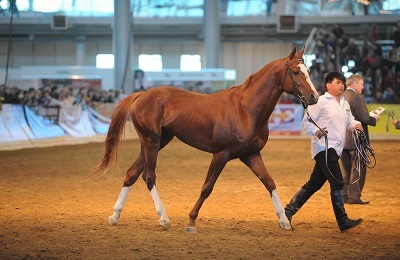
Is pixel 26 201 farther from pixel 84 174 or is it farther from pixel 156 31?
pixel 156 31

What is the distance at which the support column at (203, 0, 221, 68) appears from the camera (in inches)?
1711

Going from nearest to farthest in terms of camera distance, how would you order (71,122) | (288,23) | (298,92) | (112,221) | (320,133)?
(298,92), (320,133), (112,221), (71,122), (288,23)

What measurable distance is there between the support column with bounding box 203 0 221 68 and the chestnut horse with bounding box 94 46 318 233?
115 feet

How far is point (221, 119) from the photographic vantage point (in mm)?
8320

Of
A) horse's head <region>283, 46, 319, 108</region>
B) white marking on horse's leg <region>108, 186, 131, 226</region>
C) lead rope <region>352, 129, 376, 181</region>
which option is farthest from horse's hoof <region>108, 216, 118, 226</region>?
lead rope <region>352, 129, 376, 181</region>

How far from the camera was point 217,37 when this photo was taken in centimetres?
4400

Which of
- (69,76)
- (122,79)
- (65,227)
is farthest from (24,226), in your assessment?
(122,79)

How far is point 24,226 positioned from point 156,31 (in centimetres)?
4126

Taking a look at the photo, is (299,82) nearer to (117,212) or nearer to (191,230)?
(191,230)

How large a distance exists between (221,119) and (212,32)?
118ft

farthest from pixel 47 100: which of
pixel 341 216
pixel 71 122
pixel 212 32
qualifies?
pixel 212 32

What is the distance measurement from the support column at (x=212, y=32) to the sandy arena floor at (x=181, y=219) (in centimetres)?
2777

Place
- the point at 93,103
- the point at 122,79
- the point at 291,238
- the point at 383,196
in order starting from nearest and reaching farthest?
the point at 291,238
the point at 383,196
the point at 93,103
the point at 122,79

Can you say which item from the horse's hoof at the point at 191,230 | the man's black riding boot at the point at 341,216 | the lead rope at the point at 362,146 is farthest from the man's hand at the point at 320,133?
the horse's hoof at the point at 191,230
